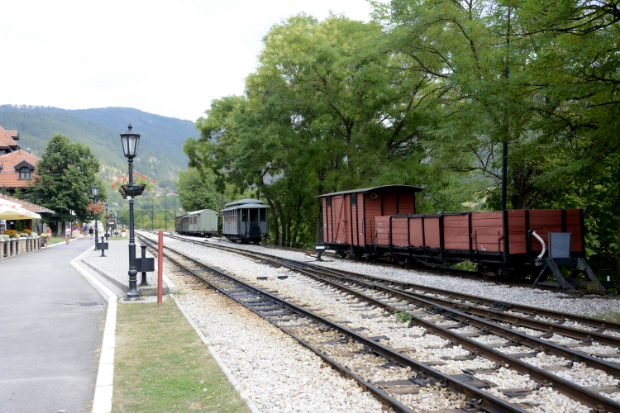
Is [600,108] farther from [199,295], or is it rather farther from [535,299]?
[199,295]

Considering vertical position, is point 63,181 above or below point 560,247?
above

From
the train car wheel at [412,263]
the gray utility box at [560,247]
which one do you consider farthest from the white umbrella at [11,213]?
the gray utility box at [560,247]

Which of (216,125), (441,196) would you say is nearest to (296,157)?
(441,196)

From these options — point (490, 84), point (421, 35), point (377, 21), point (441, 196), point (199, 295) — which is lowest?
point (199, 295)

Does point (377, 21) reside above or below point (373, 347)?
above

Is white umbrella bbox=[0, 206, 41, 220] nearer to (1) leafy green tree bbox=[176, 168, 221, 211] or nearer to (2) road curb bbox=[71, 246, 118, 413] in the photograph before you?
(2) road curb bbox=[71, 246, 118, 413]

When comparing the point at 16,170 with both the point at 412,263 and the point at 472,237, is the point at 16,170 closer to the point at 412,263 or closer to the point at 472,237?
the point at 412,263

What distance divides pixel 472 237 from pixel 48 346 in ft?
37.5

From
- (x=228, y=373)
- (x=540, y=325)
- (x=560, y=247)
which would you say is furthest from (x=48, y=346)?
(x=560, y=247)

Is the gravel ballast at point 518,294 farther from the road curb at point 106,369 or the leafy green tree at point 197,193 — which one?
the leafy green tree at point 197,193

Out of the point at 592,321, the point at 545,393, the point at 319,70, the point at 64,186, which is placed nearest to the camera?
the point at 545,393

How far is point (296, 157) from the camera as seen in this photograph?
108 ft

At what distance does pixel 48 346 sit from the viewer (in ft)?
23.4

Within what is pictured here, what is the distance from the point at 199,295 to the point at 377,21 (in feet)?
58.5
